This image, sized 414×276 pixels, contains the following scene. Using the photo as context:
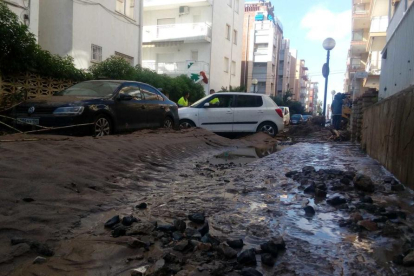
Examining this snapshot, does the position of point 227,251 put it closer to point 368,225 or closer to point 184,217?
point 184,217

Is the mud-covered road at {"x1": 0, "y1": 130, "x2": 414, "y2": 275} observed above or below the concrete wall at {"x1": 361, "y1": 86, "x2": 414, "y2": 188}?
below

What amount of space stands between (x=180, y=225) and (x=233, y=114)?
9447 mm

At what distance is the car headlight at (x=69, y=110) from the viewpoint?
24.2 ft

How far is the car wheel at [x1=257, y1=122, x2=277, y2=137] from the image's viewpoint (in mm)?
12664

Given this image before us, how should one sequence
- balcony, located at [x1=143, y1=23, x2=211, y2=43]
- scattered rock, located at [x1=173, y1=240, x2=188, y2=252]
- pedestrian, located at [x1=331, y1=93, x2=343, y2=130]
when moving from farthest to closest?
balcony, located at [x1=143, y1=23, x2=211, y2=43]
pedestrian, located at [x1=331, y1=93, x2=343, y2=130]
scattered rock, located at [x1=173, y1=240, x2=188, y2=252]

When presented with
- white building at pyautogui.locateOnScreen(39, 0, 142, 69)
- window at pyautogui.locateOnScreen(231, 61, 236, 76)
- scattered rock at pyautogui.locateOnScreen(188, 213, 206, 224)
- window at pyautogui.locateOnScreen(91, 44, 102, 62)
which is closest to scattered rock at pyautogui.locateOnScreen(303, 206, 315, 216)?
scattered rock at pyautogui.locateOnScreen(188, 213, 206, 224)

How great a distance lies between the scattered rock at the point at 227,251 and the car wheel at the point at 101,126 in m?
5.70

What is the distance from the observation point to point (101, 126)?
8.00m

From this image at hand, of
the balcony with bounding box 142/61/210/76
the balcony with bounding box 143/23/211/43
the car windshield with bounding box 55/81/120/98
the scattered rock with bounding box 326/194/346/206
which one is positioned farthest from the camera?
the balcony with bounding box 142/61/210/76

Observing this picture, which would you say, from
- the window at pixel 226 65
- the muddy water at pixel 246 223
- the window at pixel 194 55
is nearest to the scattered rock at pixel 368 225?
the muddy water at pixel 246 223

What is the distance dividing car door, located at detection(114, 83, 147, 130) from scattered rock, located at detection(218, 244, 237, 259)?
6253mm

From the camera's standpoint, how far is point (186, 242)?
2.78 meters

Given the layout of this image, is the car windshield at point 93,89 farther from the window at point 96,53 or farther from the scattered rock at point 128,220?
the window at point 96,53

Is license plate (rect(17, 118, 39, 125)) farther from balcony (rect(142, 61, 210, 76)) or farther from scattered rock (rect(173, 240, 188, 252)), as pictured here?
balcony (rect(142, 61, 210, 76))
